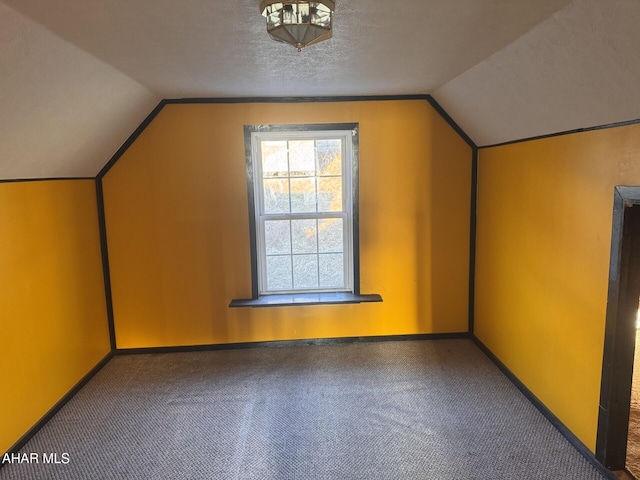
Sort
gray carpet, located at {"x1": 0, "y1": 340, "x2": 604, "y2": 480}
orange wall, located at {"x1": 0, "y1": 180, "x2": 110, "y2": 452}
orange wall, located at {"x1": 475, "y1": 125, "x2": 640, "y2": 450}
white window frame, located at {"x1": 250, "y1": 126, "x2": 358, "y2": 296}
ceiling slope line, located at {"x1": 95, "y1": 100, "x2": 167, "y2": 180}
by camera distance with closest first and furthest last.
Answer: orange wall, located at {"x1": 475, "y1": 125, "x2": 640, "y2": 450}
gray carpet, located at {"x1": 0, "y1": 340, "x2": 604, "y2": 480}
orange wall, located at {"x1": 0, "y1": 180, "x2": 110, "y2": 452}
ceiling slope line, located at {"x1": 95, "y1": 100, "x2": 167, "y2": 180}
white window frame, located at {"x1": 250, "y1": 126, "x2": 358, "y2": 296}

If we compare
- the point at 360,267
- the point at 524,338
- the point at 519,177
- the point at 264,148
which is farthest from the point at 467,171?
the point at 264,148

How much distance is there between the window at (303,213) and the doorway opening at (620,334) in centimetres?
179

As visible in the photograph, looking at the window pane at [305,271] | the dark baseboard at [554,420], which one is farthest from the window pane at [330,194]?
the dark baseboard at [554,420]

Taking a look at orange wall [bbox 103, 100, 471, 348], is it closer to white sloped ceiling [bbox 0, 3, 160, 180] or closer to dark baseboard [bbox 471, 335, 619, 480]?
white sloped ceiling [bbox 0, 3, 160, 180]

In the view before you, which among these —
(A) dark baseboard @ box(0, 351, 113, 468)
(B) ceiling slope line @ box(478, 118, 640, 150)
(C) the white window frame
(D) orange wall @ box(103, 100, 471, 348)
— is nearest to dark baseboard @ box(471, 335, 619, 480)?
(D) orange wall @ box(103, 100, 471, 348)

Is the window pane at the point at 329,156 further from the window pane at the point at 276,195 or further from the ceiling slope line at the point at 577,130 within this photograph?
the ceiling slope line at the point at 577,130

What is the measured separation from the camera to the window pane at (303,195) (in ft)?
11.5

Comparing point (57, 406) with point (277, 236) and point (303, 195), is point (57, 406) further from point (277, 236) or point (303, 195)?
point (303, 195)

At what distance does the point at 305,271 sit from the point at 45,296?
195 centimetres

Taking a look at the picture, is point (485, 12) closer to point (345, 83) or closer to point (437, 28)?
point (437, 28)

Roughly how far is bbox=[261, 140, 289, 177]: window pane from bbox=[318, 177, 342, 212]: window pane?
337 mm

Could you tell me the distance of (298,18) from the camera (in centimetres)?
151

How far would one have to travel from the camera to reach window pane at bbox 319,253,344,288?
3.62m

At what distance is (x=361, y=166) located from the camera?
3422mm
